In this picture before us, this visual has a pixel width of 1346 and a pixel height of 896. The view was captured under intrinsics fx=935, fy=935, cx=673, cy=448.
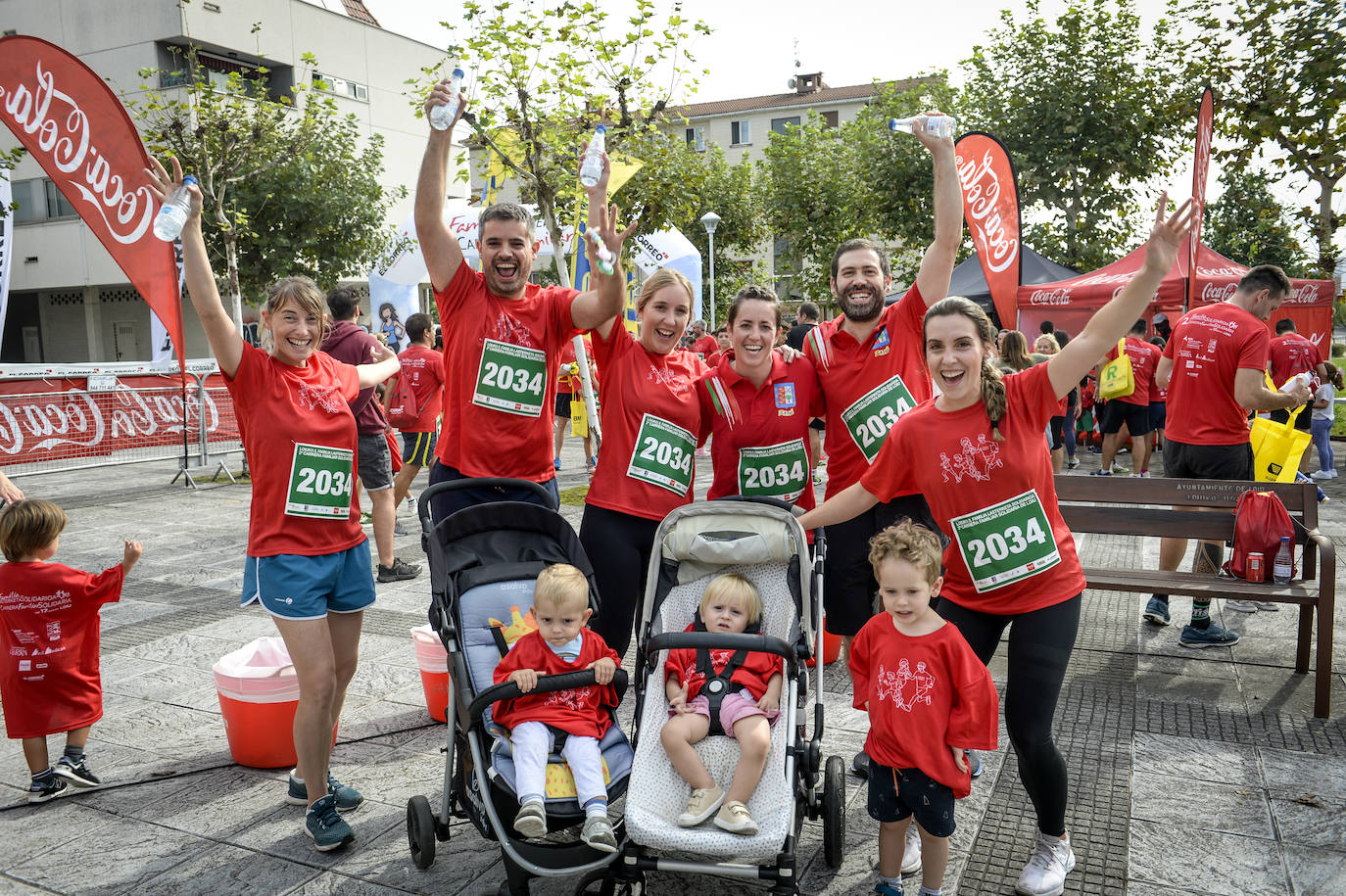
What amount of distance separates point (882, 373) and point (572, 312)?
1.30 m

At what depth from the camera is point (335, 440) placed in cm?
351

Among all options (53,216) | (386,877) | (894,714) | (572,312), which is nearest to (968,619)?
(894,714)

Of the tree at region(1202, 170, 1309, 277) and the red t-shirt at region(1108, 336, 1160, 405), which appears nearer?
the red t-shirt at region(1108, 336, 1160, 405)

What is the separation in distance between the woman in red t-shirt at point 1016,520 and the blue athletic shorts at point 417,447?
5.95 meters

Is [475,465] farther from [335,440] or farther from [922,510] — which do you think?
[922,510]

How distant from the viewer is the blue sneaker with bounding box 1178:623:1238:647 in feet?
17.9

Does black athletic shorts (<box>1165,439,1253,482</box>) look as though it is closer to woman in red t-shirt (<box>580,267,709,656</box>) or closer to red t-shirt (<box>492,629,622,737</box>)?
woman in red t-shirt (<box>580,267,709,656</box>)

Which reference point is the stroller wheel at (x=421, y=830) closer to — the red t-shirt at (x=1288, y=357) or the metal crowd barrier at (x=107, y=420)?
the red t-shirt at (x=1288, y=357)

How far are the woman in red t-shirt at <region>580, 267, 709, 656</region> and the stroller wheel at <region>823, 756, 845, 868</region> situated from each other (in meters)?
0.94

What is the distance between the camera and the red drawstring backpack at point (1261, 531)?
4.84 meters

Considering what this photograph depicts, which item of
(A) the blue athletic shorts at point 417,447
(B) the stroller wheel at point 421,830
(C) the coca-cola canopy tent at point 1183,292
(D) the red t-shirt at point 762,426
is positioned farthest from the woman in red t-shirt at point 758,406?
(C) the coca-cola canopy tent at point 1183,292

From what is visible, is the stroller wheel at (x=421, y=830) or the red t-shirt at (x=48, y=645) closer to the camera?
the stroller wheel at (x=421, y=830)

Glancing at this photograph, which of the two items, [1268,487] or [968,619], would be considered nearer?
[968,619]

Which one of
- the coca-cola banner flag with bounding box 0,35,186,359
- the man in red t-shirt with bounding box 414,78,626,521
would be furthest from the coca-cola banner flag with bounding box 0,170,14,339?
the man in red t-shirt with bounding box 414,78,626,521
